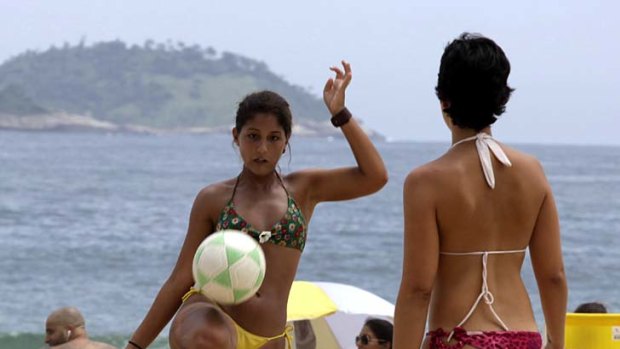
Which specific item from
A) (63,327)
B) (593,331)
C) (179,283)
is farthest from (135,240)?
(179,283)

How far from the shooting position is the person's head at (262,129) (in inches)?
189

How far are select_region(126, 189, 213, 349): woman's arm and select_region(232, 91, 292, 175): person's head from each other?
224mm

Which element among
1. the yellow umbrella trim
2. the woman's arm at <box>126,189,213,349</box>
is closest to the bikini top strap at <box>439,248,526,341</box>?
the woman's arm at <box>126,189,213,349</box>

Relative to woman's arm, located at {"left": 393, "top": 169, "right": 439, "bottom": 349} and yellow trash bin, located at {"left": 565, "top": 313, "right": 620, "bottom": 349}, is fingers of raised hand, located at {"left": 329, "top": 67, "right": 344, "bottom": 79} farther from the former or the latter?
yellow trash bin, located at {"left": 565, "top": 313, "right": 620, "bottom": 349}

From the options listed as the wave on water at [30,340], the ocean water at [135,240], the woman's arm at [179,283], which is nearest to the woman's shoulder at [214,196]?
the woman's arm at [179,283]

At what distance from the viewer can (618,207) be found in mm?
52625

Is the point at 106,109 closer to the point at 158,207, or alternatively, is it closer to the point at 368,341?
the point at 158,207

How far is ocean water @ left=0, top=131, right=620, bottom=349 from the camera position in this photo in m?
26.5

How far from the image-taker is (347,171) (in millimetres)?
4887

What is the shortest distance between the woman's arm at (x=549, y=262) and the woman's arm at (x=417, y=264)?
371mm

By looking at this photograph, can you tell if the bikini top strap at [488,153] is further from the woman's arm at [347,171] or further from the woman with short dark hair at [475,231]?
the woman's arm at [347,171]

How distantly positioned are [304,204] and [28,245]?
33435 millimetres

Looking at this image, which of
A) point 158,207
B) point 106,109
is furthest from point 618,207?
point 106,109

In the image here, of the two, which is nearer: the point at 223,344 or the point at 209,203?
the point at 223,344
